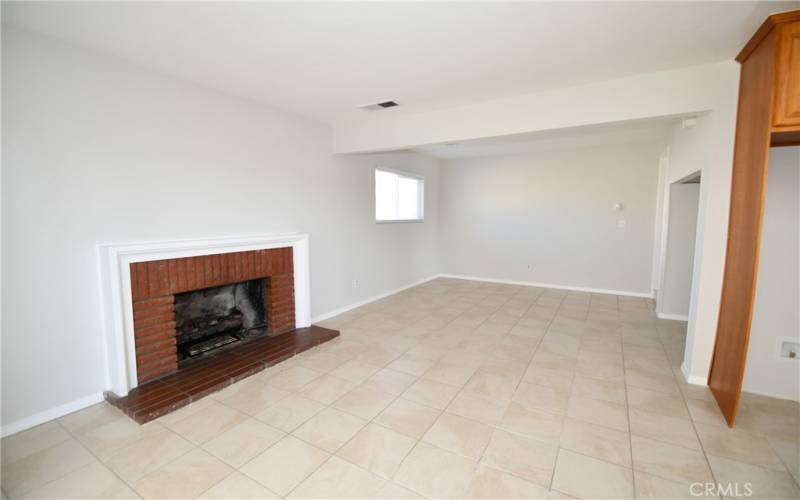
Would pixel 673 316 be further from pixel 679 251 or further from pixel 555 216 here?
pixel 555 216

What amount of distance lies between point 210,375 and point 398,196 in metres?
4.12

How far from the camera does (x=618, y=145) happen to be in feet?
17.9

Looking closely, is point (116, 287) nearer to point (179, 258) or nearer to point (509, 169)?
point (179, 258)

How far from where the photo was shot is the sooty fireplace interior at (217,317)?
324cm

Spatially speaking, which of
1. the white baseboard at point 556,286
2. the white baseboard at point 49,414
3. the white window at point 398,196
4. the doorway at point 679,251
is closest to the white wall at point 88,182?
the white baseboard at point 49,414

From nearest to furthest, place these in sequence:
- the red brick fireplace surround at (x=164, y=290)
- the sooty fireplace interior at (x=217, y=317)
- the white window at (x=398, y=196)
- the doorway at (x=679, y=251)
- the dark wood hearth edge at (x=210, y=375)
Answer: the dark wood hearth edge at (x=210, y=375)
the red brick fireplace surround at (x=164, y=290)
the sooty fireplace interior at (x=217, y=317)
the doorway at (x=679, y=251)
the white window at (x=398, y=196)

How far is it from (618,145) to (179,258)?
6080 mm

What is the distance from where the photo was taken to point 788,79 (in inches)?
74.5

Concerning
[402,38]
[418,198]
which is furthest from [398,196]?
[402,38]

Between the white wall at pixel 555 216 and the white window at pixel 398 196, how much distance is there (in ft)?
2.51

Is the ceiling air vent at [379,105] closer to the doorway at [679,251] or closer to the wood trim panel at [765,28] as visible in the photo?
the wood trim panel at [765,28]

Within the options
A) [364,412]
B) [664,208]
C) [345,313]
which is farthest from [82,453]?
[664,208]

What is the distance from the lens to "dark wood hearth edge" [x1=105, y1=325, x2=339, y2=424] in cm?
240

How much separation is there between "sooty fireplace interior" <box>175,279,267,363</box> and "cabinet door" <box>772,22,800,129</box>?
166 inches
